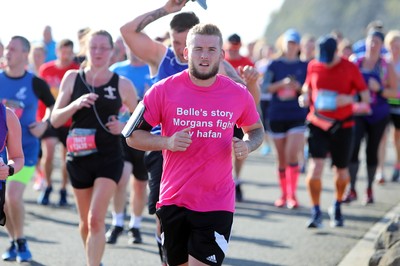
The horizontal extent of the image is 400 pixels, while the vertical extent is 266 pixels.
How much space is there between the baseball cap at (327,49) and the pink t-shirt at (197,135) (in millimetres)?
4723

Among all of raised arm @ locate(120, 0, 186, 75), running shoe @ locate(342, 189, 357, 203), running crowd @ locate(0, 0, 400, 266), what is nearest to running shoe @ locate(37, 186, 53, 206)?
running crowd @ locate(0, 0, 400, 266)

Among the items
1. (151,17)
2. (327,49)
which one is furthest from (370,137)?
(151,17)

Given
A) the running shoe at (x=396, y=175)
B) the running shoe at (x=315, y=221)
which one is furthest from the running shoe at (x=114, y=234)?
the running shoe at (x=396, y=175)

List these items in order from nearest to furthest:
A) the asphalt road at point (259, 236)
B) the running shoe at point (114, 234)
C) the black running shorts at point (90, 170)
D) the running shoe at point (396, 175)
→ the black running shorts at point (90, 170)
the asphalt road at point (259, 236)
the running shoe at point (114, 234)
the running shoe at point (396, 175)

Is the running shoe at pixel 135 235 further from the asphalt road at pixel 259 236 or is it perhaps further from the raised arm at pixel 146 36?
the raised arm at pixel 146 36

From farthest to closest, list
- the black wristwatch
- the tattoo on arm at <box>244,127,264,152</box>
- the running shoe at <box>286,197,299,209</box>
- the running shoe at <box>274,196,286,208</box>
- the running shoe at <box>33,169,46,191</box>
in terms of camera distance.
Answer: the running shoe at <box>33,169,46,191</box> < the running shoe at <box>274,196,286,208</box> < the running shoe at <box>286,197,299,209</box> < the black wristwatch < the tattoo on arm at <box>244,127,264,152</box>

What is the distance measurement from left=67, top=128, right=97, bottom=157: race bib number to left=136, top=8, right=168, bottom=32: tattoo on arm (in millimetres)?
1168

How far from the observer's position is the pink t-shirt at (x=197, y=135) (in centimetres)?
550

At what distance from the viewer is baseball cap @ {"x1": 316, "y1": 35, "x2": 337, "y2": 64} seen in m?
10.1

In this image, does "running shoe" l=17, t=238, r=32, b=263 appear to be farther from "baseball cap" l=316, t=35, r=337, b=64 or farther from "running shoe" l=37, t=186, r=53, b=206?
"baseball cap" l=316, t=35, r=337, b=64

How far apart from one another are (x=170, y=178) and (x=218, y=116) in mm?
491

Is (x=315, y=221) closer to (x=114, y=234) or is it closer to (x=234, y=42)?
(x=114, y=234)

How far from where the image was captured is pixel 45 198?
11.9 m

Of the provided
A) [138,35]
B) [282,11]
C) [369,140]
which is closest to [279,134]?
[369,140]
